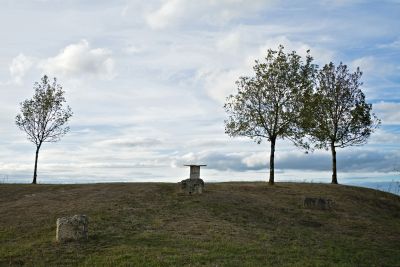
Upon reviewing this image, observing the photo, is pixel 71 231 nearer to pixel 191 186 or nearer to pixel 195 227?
pixel 195 227

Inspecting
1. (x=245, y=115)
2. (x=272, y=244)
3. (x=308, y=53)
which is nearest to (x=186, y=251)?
(x=272, y=244)

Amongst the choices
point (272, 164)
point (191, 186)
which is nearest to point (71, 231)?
point (191, 186)

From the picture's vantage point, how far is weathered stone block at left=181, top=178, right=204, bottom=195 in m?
37.2

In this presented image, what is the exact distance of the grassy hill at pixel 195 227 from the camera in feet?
71.5

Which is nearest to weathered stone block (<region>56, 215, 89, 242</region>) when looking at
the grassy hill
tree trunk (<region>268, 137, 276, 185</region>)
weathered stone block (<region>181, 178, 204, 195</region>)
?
the grassy hill

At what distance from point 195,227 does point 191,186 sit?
32.7 ft

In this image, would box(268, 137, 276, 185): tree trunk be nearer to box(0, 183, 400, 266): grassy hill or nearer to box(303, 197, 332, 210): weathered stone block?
box(0, 183, 400, 266): grassy hill

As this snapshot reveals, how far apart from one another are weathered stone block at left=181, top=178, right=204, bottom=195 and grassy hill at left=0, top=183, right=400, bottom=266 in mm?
898

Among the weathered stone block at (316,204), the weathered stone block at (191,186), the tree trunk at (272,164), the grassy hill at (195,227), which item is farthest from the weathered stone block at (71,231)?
the tree trunk at (272,164)

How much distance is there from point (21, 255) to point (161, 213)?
10.6 metres

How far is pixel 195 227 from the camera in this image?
1077 inches

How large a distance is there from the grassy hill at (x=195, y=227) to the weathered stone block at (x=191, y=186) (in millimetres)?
898

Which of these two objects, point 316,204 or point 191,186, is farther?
point 316,204

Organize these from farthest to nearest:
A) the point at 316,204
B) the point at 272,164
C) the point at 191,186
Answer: the point at 272,164 → the point at 316,204 → the point at 191,186
